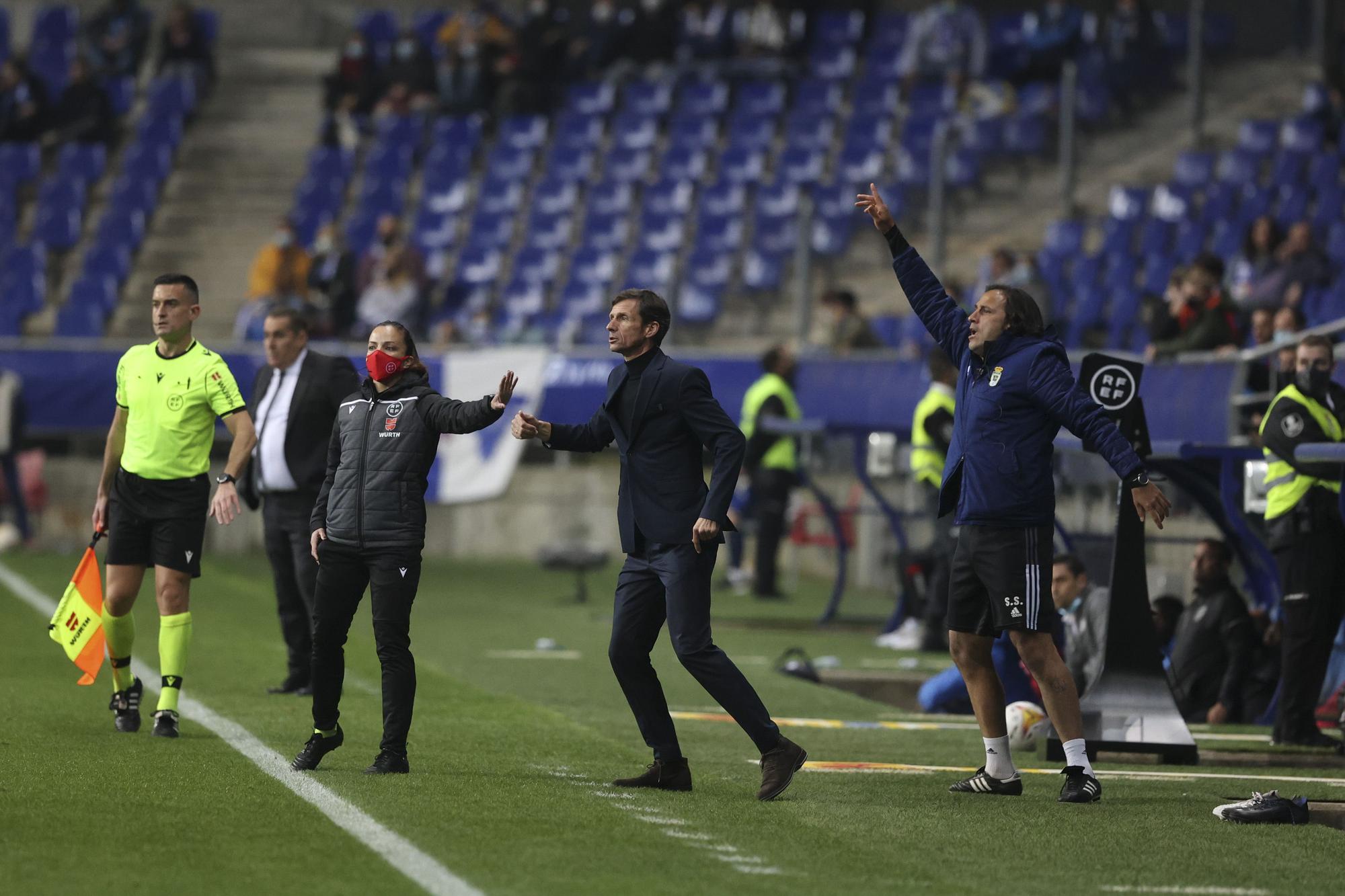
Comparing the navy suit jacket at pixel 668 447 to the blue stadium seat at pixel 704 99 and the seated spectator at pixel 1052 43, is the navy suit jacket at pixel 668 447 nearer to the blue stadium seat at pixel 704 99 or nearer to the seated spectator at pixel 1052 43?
the seated spectator at pixel 1052 43

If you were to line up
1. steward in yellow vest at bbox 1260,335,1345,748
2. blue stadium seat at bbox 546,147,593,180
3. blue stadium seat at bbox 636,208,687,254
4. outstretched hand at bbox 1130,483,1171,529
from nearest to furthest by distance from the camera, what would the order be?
outstretched hand at bbox 1130,483,1171,529
steward in yellow vest at bbox 1260,335,1345,748
blue stadium seat at bbox 636,208,687,254
blue stadium seat at bbox 546,147,593,180

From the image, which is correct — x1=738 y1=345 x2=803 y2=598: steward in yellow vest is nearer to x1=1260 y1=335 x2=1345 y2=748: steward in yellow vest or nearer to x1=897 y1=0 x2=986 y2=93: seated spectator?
x1=1260 y1=335 x2=1345 y2=748: steward in yellow vest

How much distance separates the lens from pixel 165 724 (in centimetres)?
877

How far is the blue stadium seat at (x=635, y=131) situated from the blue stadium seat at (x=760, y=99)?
1076 mm

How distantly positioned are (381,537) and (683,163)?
18602 millimetres

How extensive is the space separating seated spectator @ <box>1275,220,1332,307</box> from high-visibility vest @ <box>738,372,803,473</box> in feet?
13.1

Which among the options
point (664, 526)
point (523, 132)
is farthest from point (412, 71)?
point (664, 526)

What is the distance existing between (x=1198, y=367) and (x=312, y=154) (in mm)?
16676

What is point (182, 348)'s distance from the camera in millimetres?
9062

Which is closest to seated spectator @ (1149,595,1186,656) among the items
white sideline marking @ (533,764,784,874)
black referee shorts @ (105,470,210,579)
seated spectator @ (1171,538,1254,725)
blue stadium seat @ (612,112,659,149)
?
seated spectator @ (1171,538,1254,725)

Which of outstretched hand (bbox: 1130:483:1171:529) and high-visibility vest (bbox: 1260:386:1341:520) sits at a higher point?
high-visibility vest (bbox: 1260:386:1341:520)

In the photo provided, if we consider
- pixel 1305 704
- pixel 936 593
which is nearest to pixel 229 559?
pixel 936 593

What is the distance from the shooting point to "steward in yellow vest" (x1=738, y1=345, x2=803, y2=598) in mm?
17297

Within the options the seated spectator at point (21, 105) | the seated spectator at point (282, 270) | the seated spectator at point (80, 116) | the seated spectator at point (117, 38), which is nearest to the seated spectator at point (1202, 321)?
the seated spectator at point (282, 270)
